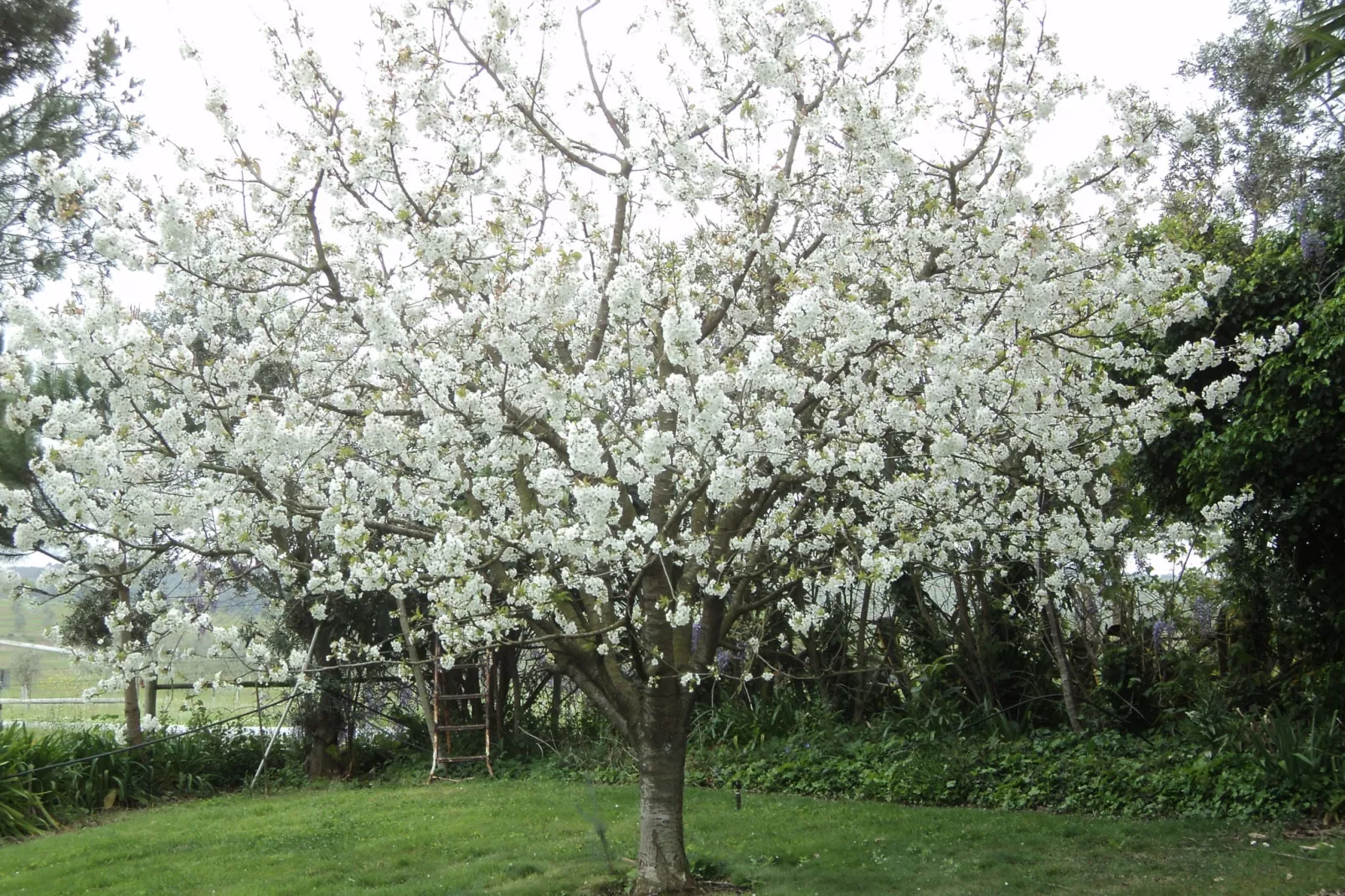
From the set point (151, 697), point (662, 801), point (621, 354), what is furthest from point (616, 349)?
point (151, 697)

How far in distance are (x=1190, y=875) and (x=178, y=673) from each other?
5.25 m

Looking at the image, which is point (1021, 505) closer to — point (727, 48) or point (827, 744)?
point (727, 48)

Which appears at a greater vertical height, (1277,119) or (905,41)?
(1277,119)

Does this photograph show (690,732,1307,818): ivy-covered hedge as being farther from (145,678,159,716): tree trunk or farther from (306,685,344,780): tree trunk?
(145,678,159,716): tree trunk

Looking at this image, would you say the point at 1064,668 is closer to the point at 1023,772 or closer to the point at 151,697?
the point at 1023,772

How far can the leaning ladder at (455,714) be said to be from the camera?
10055 millimetres

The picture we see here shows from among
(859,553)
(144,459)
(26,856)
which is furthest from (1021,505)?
(26,856)

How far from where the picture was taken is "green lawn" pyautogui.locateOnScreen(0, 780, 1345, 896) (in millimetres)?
5688

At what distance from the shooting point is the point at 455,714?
11.0 meters

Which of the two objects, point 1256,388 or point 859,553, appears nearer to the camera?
point 859,553

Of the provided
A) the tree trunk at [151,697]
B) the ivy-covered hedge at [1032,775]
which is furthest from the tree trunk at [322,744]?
the ivy-covered hedge at [1032,775]

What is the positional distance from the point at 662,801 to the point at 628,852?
1197 mm

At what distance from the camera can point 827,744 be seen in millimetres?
9289

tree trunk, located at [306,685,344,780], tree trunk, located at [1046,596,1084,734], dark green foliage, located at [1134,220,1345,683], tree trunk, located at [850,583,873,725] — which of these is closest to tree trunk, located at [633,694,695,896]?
dark green foliage, located at [1134,220,1345,683]
